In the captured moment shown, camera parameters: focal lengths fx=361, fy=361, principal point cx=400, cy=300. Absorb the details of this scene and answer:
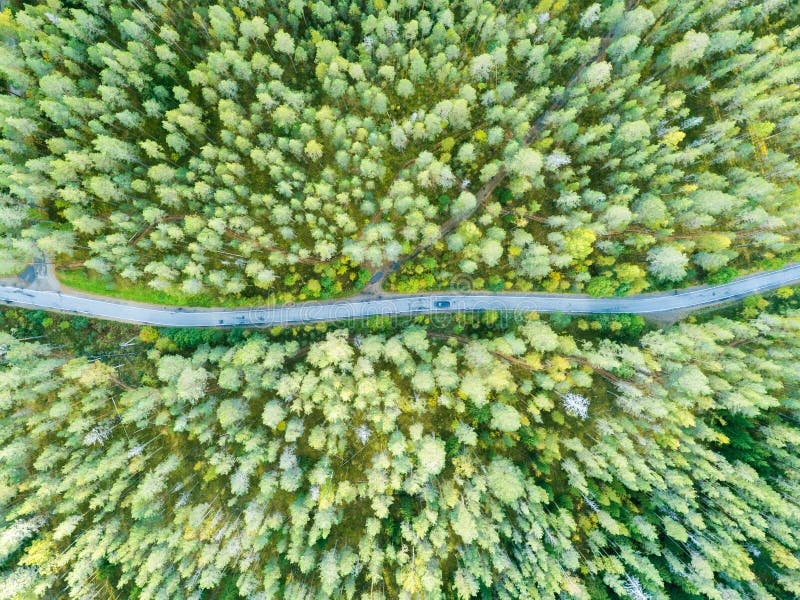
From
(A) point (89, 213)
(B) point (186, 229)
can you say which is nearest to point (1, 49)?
(A) point (89, 213)

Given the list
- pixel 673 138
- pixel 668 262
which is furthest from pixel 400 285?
pixel 673 138

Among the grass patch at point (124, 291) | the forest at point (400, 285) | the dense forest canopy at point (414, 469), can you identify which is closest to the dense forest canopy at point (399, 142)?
the forest at point (400, 285)

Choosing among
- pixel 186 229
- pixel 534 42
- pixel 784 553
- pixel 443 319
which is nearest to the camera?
pixel 784 553

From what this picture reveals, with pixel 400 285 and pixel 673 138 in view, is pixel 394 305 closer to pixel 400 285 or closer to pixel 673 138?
pixel 400 285

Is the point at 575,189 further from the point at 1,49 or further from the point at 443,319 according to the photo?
the point at 1,49

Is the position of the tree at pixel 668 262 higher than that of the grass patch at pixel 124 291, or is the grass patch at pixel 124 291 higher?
the grass patch at pixel 124 291

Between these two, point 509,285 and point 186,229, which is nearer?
point 186,229

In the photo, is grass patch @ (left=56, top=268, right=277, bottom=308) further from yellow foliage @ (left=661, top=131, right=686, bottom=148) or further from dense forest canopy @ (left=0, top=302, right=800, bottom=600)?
yellow foliage @ (left=661, top=131, right=686, bottom=148)

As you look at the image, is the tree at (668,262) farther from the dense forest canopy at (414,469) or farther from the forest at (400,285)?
the dense forest canopy at (414,469)
